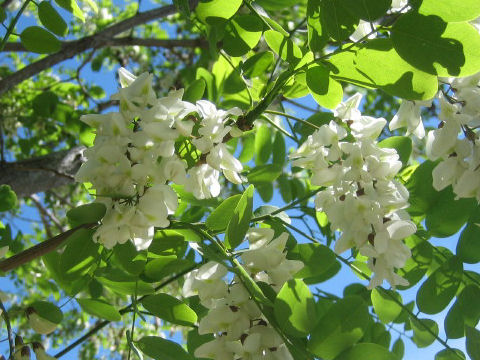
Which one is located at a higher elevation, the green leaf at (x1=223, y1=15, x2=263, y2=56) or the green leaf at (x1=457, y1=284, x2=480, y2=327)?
the green leaf at (x1=223, y1=15, x2=263, y2=56)

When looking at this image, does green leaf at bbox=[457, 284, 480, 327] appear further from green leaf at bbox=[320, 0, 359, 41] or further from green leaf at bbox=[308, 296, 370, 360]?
green leaf at bbox=[320, 0, 359, 41]

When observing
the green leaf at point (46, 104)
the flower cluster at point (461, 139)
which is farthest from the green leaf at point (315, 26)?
the green leaf at point (46, 104)

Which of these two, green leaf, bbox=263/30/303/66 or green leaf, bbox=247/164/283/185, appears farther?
green leaf, bbox=247/164/283/185

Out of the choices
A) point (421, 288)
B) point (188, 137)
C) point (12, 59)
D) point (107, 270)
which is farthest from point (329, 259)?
point (12, 59)

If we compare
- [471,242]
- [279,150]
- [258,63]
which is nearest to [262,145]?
[279,150]

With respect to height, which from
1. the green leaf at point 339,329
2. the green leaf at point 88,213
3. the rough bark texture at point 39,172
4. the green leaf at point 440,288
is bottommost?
the rough bark texture at point 39,172

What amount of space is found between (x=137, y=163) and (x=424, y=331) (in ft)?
2.53

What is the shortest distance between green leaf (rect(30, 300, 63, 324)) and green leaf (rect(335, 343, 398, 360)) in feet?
2.09

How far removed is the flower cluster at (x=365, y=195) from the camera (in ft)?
3.23

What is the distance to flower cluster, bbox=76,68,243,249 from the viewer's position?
95cm

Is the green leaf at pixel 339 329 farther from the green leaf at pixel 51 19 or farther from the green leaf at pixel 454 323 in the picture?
the green leaf at pixel 51 19

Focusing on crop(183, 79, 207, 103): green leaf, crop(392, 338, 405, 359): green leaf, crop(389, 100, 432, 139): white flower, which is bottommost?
crop(392, 338, 405, 359): green leaf

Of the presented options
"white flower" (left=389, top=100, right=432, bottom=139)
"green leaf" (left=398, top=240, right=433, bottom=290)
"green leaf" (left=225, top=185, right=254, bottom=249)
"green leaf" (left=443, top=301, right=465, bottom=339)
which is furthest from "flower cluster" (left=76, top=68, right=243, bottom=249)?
"green leaf" (left=443, top=301, right=465, bottom=339)

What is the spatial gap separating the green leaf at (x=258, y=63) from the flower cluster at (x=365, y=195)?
1.05ft
